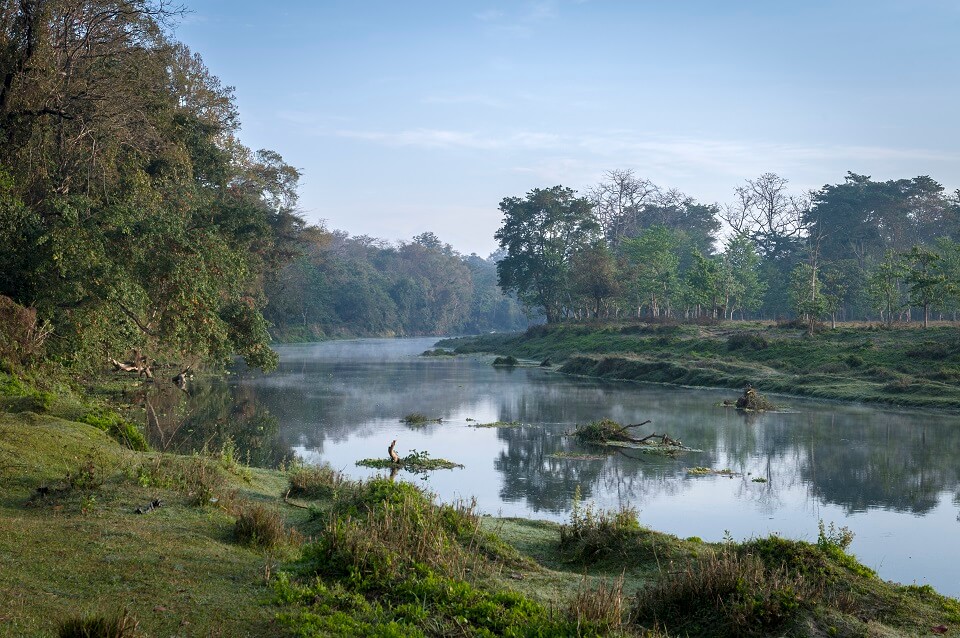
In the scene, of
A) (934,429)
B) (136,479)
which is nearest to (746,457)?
(934,429)

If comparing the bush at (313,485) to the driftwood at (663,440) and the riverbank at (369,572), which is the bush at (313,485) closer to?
the riverbank at (369,572)

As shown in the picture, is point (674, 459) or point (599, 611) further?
point (674, 459)

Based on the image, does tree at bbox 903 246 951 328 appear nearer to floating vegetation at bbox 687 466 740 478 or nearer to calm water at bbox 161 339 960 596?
calm water at bbox 161 339 960 596

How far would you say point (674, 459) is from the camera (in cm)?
2155

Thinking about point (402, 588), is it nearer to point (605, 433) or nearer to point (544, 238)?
point (605, 433)

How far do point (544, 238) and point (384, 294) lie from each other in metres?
47.5

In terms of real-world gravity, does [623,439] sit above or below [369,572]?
below

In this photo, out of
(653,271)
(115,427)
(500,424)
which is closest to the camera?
(115,427)

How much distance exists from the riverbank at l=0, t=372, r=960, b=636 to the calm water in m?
4.20

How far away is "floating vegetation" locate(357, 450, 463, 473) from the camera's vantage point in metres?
20.0

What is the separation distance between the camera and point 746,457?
22000 mm

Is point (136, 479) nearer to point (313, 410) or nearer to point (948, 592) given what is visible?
point (948, 592)

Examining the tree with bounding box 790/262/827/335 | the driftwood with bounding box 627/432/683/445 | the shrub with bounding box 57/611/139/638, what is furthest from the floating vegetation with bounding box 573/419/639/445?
the tree with bounding box 790/262/827/335

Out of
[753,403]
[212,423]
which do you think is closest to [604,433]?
[753,403]
